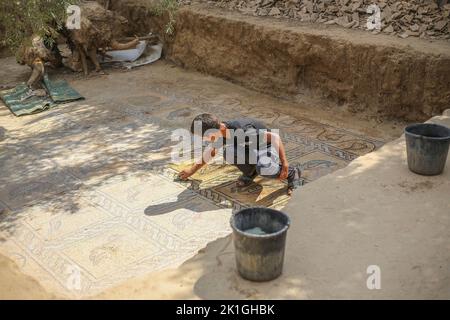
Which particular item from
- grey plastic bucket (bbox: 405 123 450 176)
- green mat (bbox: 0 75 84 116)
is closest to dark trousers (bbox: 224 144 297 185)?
grey plastic bucket (bbox: 405 123 450 176)

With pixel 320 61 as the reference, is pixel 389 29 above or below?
above

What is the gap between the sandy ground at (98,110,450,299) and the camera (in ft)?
11.4

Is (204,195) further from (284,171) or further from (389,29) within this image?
(389,29)

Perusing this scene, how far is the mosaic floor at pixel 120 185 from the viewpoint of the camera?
4988 mm

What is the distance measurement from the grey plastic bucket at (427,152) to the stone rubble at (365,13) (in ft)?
12.6

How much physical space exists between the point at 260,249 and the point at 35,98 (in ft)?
24.9

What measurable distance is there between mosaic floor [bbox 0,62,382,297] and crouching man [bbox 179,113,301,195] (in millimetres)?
219

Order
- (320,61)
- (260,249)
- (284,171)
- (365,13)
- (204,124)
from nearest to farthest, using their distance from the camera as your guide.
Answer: (260,249) < (204,124) < (284,171) < (320,61) < (365,13)

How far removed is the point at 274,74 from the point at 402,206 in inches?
214

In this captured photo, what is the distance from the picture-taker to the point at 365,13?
9117 mm

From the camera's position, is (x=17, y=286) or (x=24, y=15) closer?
(x=17, y=286)

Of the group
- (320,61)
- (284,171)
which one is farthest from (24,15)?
(320,61)

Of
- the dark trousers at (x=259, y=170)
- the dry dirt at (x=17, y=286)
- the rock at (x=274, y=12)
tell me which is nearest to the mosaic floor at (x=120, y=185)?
the dark trousers at (x=259, y=170)
